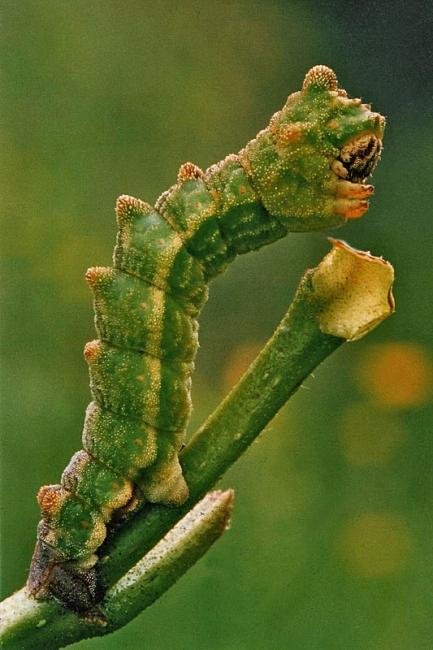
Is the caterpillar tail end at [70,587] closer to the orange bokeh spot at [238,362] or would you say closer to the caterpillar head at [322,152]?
the caterpillar head at [322,152]

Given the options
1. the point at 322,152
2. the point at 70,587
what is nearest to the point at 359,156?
the point at 322,152

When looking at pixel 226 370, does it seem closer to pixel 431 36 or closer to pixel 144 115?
pixel 144 115

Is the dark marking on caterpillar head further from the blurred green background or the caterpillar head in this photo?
the blurred green background

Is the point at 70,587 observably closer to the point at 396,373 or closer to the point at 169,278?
the point at 169,278

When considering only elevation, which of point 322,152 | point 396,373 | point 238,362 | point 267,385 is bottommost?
point 238,362

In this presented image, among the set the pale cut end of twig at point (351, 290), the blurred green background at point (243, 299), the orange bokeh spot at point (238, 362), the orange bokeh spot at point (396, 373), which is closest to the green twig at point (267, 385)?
the pale cut end of twig at point (351, 290)
